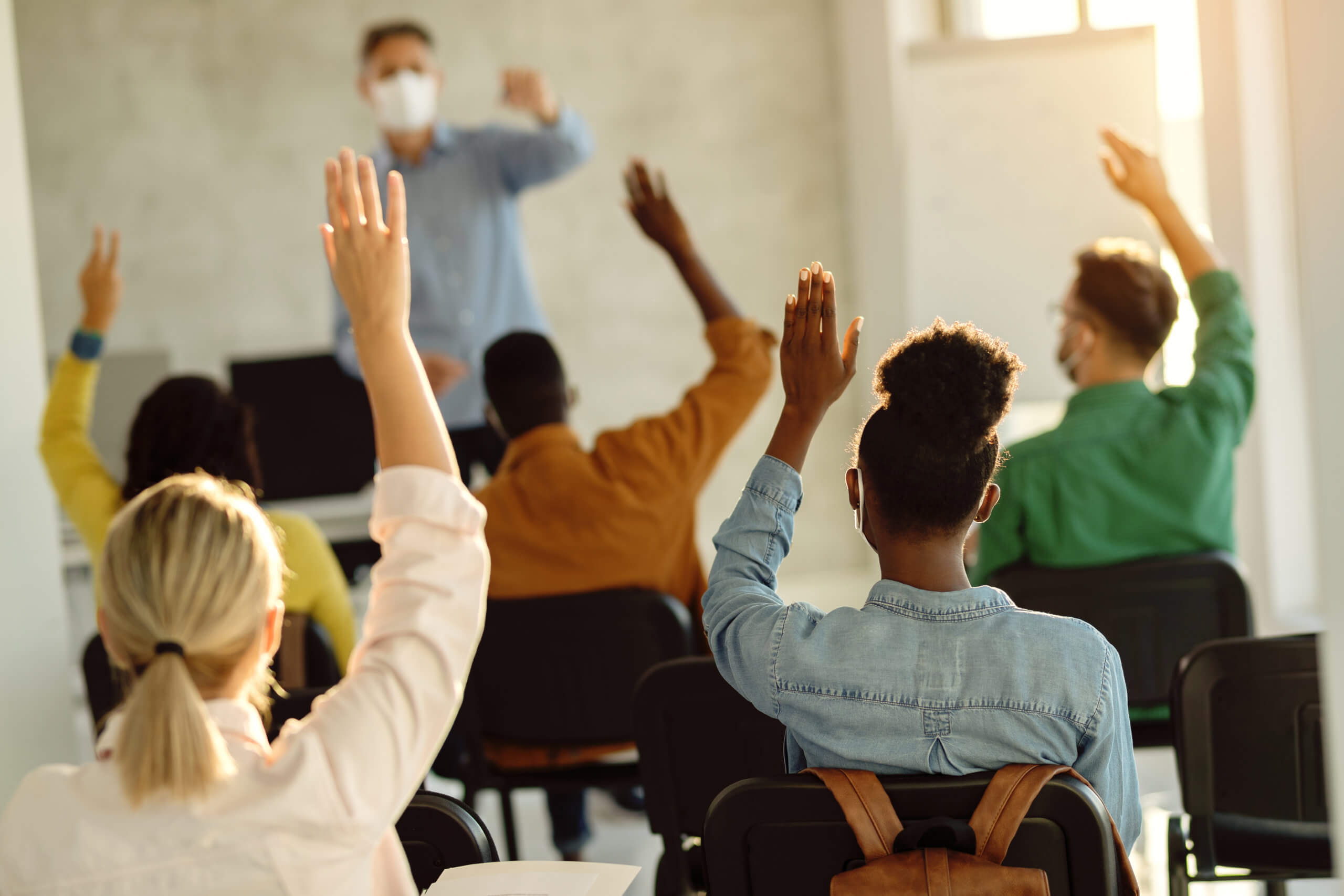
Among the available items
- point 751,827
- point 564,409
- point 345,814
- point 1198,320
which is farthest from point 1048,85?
point 345,814

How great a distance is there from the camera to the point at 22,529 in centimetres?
235

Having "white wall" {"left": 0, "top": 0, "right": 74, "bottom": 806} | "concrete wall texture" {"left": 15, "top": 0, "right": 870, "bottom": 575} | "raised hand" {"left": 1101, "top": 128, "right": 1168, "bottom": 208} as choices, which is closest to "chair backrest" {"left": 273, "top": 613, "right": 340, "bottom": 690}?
"white wall" {"left": 0, "top": 0, "right": 74, "bottom": 806}

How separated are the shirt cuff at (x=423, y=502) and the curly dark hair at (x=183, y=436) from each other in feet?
4.29

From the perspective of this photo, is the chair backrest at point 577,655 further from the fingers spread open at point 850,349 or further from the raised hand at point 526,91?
the raised hand at point 526,91

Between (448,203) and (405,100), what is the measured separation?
1.11 ft

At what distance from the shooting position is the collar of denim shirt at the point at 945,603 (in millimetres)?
1164

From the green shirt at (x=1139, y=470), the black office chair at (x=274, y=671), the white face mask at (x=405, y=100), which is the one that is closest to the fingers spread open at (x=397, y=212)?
the black office chair at (x=274, y=671)

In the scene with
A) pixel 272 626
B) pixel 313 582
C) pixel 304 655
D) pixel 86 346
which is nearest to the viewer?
pixel 272 626

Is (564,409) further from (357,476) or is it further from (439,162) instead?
(357,476)

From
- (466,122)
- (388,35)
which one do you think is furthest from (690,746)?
(466,122)

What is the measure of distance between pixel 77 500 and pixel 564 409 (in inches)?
37.9

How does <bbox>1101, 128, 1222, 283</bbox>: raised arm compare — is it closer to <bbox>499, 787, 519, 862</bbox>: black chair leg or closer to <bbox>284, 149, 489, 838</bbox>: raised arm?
<bbox>499, 787, 519, 862</bbox>: black chair leg

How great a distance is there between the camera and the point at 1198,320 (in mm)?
2412

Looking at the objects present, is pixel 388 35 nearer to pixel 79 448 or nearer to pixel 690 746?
pixel 79 448
